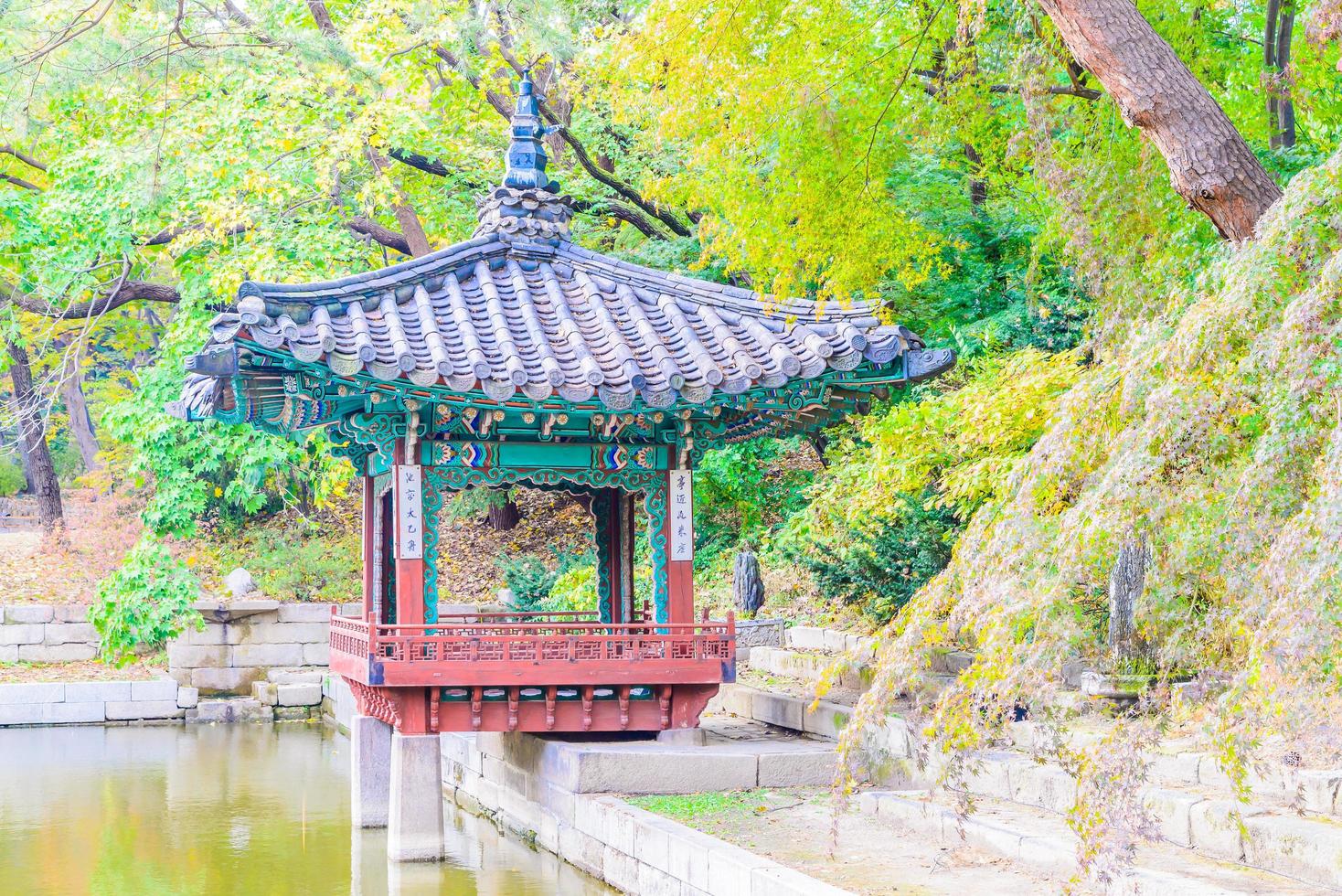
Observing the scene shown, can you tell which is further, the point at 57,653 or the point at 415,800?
the point at 57,653

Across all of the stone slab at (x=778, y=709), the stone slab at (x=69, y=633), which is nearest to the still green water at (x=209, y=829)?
the stone slab at (x=778, y=709)

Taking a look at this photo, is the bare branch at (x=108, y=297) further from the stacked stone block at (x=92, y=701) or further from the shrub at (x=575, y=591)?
the shrub at (x=575, y=591)

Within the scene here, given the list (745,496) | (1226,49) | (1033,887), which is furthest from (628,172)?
(1033,887)

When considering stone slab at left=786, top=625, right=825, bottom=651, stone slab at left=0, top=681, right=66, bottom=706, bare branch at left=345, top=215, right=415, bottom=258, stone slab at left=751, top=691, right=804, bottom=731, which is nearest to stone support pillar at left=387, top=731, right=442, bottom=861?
stone slab at left=751, top=691, right=804, bottom=731

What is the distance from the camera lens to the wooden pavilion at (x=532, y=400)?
29.8 feet

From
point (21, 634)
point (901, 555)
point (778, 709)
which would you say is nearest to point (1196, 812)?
point (778, 709)

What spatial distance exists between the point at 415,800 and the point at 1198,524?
675 centimetres

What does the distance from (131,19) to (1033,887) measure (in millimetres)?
17971

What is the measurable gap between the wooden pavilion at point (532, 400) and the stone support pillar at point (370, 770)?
0.33 metres

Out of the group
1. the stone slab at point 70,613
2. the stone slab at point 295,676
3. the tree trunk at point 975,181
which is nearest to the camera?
the tree trunk at point 975,181

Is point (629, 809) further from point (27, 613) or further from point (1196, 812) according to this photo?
point (27, 613)

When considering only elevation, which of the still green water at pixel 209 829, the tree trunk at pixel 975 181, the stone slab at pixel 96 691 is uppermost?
the tree trunk at pixel 975 181

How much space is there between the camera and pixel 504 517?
24938 millimetres

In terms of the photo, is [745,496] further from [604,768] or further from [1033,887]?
[1033,887]
